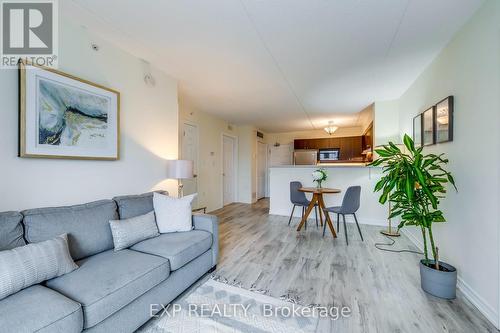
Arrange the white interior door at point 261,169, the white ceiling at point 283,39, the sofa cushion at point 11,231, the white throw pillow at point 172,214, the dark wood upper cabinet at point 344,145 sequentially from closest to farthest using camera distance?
the sofa cushion at point 11,231 → the white ceiling at point 283,39 → the white throw pillow at point 172,214 → the dark wood upper cabinet at point 344,145 → the white interior door at point 261,169

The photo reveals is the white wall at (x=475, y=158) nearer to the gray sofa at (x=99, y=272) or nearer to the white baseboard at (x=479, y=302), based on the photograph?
the white baseboard at (x=479, y=302)

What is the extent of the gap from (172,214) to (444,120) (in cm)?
310

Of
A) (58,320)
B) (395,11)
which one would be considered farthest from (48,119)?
(395,11)

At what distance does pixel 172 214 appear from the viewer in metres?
2.26

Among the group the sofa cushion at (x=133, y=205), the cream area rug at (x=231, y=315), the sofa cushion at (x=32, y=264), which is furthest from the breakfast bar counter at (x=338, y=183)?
the sofa cushion at (x=32, y=264)

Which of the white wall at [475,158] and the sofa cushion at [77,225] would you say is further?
the white wall at [475,158]

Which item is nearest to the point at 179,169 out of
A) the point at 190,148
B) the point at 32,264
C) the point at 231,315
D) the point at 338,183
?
the point at 32,264

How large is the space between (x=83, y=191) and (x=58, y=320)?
1.34 m

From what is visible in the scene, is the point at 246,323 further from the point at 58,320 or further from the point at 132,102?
the point at 132,102

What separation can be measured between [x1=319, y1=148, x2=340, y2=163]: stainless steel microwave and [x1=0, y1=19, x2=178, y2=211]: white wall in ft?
16.5

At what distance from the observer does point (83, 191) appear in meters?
2.06

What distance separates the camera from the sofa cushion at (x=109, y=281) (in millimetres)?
1211

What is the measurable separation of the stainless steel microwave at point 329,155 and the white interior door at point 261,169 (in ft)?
6.79

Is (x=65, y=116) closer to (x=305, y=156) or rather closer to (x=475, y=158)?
(x=475, y=158)
